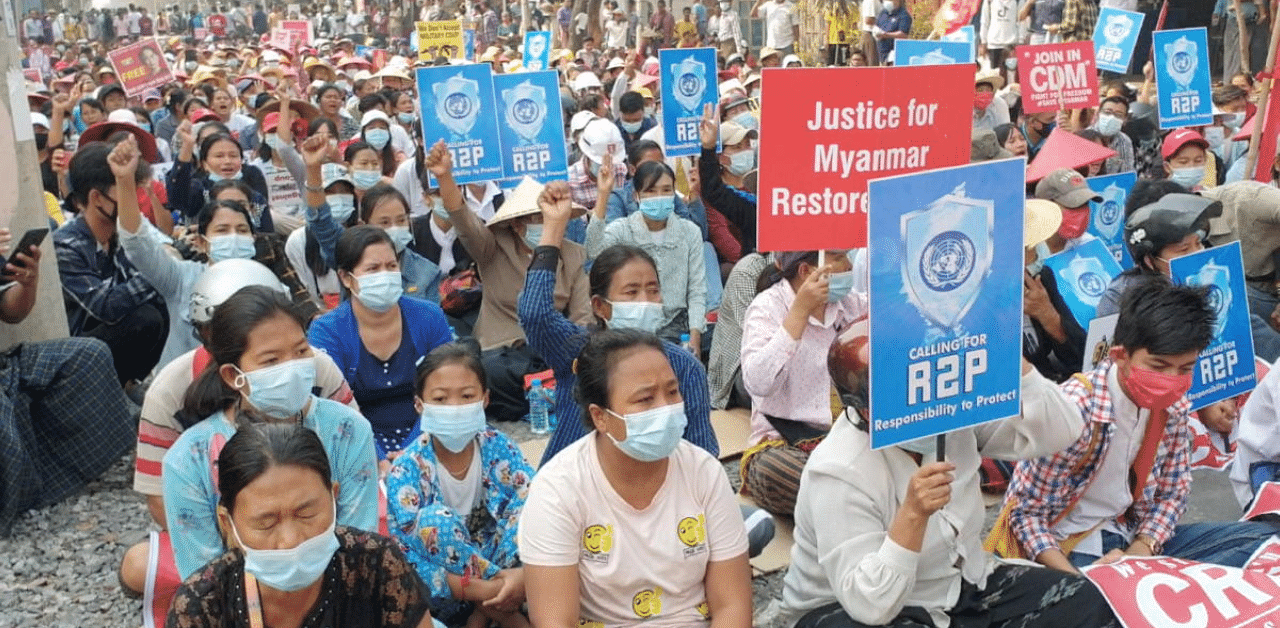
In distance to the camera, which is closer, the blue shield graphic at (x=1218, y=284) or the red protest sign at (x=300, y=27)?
the blue shield graphic at (x=1218, y=284)

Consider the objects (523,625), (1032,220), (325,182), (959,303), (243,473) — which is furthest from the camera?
(325,182)

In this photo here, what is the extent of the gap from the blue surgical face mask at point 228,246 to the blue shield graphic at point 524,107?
2030 mm

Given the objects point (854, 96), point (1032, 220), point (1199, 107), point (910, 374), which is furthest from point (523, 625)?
point (1199, 107)

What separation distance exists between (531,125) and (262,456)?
15.5 ft

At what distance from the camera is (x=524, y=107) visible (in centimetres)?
725

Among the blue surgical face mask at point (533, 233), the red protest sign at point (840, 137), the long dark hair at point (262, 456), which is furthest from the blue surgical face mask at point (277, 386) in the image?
the blue surgical face mask at point (533, 233)

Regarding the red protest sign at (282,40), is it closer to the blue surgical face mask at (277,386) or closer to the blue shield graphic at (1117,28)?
the blue shield graphic at (1117,28)

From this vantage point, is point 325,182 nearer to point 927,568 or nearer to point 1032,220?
point 1032,220

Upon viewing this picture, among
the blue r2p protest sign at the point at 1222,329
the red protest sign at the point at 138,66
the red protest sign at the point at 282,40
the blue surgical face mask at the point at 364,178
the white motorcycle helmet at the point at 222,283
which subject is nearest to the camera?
the blue r2p protest sign at the point at 1222,329

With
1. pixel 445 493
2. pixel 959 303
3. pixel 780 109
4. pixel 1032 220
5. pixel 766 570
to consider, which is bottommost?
pixel 766 570

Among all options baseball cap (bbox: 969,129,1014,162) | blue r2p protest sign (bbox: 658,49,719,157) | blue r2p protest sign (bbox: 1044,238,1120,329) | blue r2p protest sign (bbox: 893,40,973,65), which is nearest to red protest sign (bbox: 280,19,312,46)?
blue r2p protest sign (bbox: 658,49,719,157)

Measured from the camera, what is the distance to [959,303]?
2.95m

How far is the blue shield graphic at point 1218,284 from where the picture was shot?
4.35 metres

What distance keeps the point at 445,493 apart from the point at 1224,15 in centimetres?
1603
